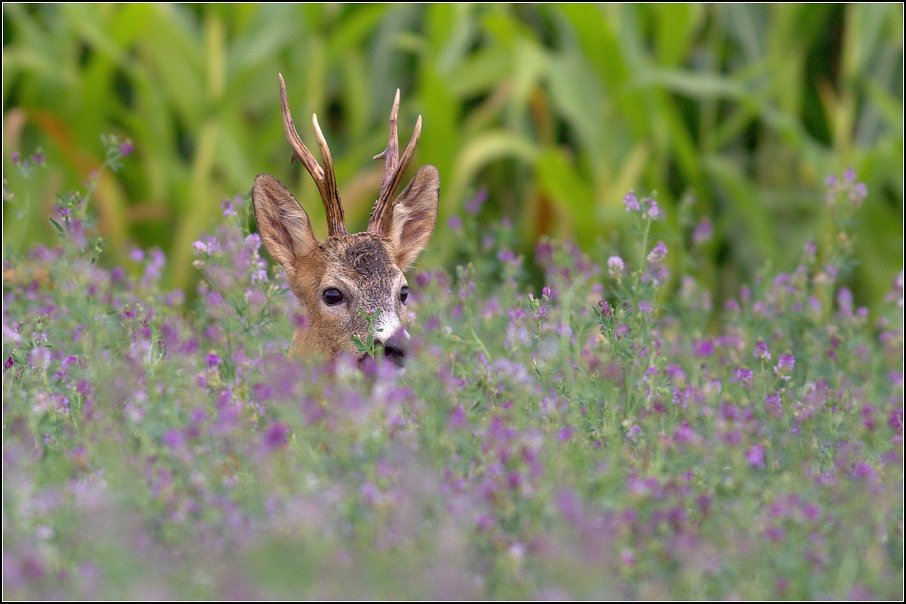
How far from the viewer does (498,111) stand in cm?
893

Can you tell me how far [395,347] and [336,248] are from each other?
88 centimetres

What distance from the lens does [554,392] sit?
12.2 ft

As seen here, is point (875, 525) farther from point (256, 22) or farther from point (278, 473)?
point (256, 22)

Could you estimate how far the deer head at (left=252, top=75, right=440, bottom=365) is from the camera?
4.60m

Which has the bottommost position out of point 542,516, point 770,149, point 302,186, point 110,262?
point 542,516

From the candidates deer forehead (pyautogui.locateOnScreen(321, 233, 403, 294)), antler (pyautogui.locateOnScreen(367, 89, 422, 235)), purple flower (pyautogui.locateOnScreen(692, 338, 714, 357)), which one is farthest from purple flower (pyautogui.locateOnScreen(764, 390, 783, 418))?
antler (pyautogui.locateOnScreen(367, 89, 422, 235))

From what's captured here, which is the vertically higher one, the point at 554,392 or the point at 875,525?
the point at 554,392

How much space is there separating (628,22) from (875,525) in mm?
6205

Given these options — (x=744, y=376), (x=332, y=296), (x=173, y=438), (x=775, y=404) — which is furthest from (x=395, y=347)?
(x=173, y=438)

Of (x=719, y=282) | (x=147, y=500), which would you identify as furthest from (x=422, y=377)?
(x=719, y=282)

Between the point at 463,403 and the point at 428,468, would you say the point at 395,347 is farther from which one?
the point at 428,468

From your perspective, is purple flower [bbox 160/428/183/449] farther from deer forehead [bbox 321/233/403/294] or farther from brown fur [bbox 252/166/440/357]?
deer forehead [bbox 321/233/403/294]

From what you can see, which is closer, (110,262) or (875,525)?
(875,525)

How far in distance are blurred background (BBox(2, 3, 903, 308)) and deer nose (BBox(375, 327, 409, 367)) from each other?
355cm
